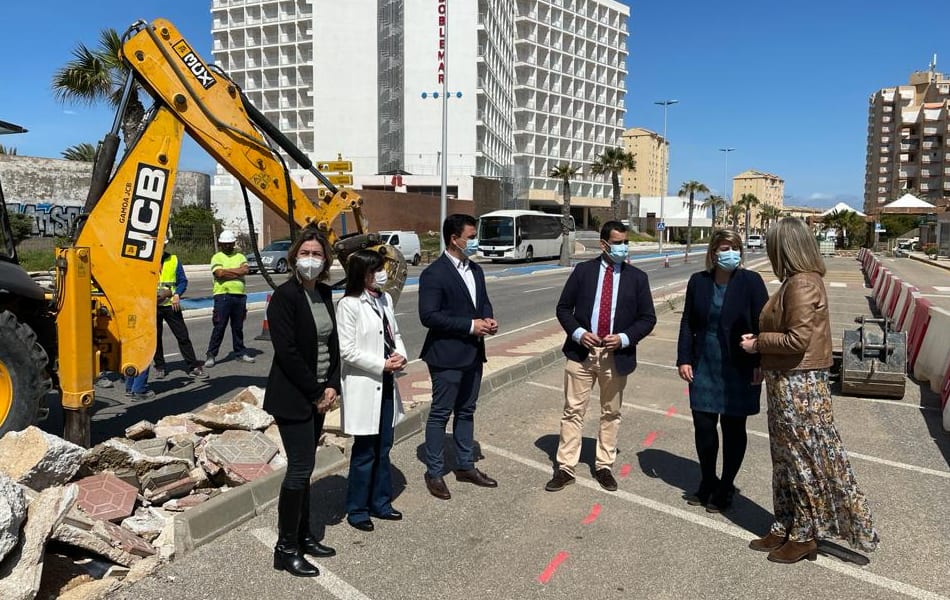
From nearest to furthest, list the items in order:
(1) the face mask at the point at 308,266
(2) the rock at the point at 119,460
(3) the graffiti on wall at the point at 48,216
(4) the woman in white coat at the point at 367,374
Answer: (1) the face mask at the point at 308,266 < (4) the woman in white coat at the point at 367,374 < (2) the rock at the point at 119,460 < (3) the graffiti on wall at the point at 48,216

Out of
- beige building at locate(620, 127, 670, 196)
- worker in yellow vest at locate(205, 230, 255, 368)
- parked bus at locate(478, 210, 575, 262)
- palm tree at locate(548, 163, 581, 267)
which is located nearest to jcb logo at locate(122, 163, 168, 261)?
worker in yellow vest at locate(205, 230, 255, 368)

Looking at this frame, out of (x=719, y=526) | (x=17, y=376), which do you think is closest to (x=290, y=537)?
(x=719, y=526)

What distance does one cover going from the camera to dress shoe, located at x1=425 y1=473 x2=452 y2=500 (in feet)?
16.5

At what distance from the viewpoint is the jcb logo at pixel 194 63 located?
6113 mm

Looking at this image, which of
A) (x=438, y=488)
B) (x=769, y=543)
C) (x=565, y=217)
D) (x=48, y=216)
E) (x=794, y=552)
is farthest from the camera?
(x=565, y=217)

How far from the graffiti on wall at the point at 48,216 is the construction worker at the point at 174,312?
23.7 meters

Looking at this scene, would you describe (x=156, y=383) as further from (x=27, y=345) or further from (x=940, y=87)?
(x=940, y=87)

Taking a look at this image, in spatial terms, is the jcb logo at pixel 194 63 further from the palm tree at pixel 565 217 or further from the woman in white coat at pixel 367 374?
the palm tree at pixel 565 217

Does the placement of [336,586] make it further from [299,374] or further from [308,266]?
[308,266]

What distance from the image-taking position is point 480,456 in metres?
6.00

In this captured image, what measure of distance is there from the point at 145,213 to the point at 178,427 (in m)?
1.85

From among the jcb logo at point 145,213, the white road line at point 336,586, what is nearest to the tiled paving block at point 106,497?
the white road line at point 336,586

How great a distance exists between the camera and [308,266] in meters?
3.89

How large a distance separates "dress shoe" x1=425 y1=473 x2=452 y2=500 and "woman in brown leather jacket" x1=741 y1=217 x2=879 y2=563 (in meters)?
2.15
